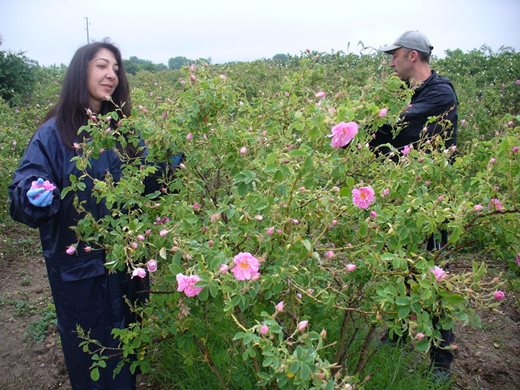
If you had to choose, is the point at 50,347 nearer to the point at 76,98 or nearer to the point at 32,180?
the point at 32,180

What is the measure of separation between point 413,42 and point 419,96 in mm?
327

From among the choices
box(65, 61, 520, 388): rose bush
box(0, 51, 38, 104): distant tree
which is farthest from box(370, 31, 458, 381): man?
box(0, 51, 38, 104): distant tree

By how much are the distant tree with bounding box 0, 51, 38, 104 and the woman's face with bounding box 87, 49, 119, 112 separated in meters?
8.97

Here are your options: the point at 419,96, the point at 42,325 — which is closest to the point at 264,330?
the point at 419,96

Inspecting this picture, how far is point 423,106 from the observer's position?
235cm

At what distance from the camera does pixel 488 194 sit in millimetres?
1490

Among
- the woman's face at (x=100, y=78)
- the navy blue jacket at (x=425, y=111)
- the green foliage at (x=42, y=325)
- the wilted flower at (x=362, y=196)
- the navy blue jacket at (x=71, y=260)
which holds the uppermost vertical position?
the woman's face at (x=100, y=78)

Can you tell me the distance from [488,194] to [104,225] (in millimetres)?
1298

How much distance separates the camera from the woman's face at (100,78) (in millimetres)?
2080

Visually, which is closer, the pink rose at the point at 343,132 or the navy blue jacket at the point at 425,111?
the pink rose at the point at 343,132

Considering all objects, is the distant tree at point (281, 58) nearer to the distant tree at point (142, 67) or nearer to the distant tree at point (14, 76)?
the distant tree at point (14, 76)

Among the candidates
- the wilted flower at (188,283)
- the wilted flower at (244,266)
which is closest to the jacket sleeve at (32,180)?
the wilted flower at (188,283)

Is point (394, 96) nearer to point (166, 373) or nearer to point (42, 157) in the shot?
point (42, 157)

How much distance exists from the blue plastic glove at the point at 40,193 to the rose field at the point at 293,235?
0.32 feet
